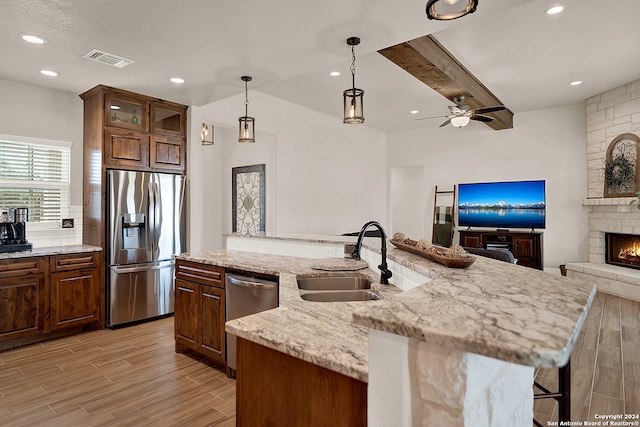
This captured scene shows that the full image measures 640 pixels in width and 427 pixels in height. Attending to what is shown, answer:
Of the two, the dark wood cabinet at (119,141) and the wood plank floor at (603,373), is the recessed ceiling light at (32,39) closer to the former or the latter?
the dark wood cabinet at (119,141)

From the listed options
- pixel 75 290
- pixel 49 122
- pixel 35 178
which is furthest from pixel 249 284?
pixel 49 122

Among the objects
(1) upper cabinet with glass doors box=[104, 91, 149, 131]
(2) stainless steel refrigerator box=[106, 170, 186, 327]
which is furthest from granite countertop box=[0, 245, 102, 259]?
(1) upper cabinet with glass doors box=[104, 91, 149, 131]

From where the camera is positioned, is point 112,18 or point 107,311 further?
point 107,311

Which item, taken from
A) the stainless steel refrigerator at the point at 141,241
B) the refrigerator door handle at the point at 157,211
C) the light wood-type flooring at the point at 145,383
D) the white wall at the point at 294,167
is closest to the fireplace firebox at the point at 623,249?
the light wood-type flooring at the point at 145,383

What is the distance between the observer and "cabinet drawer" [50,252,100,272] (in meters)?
3.72

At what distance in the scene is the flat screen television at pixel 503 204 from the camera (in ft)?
21.9

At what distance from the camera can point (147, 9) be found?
2516 mm

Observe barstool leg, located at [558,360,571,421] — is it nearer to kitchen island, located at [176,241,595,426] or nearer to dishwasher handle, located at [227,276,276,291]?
kitchen island, located at [176,241,595,426]

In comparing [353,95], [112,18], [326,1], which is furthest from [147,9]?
[353,95]

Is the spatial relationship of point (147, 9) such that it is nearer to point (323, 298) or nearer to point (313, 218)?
point (323, 298)

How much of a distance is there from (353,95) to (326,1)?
0.71m

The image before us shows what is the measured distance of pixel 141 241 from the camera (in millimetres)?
4297

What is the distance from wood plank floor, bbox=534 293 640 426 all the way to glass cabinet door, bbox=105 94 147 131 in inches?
184

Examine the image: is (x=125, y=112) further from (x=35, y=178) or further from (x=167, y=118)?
(x=35, y=178)
